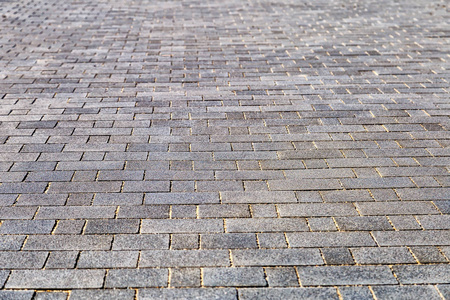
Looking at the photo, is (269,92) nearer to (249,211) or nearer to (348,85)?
(348,85)

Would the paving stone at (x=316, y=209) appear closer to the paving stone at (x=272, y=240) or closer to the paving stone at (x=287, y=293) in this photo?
the paving stone at (x=272, y=240)

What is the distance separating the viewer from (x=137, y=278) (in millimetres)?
2654

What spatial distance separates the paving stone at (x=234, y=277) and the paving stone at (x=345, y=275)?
259 mm

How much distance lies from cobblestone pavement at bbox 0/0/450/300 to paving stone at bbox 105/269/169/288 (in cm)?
1

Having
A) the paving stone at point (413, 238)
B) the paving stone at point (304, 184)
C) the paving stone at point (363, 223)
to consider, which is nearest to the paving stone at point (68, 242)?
the paving stone at point (304, 184)

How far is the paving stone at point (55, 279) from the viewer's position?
8.50 feet

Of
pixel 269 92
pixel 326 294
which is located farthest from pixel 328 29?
pixel 326 294

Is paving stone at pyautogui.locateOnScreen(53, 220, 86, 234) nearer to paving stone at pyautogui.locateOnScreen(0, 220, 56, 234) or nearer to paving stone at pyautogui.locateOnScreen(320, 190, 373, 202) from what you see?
paving stone at pyautogui.locateOnScreen(0, 220, 56, 234)

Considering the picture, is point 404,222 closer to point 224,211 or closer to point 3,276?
point 224,211

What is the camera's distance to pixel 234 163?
3916mm

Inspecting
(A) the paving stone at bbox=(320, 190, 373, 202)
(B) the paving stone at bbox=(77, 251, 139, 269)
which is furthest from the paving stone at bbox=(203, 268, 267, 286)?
(A) the paving stone at bbox=(320, 190, 373, 202)

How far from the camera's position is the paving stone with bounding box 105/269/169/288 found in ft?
8.55

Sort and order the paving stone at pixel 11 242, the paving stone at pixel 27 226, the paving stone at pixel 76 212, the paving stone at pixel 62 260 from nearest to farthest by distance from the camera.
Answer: the paving stone at pixel 62 260
the paving stone at pixel 11 242
the paving stone at pixel 27 226
the paving stone at pixel 76 212

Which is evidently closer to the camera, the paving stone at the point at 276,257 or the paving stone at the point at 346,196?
the paving stone at the point at 276,257
